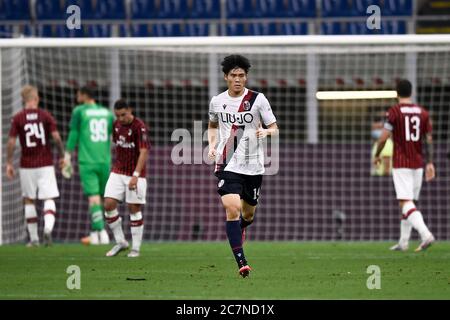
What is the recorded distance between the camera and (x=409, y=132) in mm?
14164

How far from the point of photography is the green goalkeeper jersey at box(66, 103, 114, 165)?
16016mm

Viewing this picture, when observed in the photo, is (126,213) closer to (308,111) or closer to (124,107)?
(308,111)

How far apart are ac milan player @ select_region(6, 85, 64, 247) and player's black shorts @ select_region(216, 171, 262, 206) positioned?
505cm

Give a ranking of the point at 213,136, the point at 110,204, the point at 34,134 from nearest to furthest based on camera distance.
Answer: the point at 213,136 → the point at 110,204 → the point at 34,134

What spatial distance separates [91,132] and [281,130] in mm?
4338

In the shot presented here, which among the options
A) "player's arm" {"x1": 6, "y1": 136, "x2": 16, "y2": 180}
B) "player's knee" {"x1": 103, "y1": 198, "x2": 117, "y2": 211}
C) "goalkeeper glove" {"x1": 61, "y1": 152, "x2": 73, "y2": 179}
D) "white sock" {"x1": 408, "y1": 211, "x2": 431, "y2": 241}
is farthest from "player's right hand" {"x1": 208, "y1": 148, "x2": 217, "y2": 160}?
"goalkeeper glove" {"x1": 61, "y1": 152, "x2": 73, "y2": 179}

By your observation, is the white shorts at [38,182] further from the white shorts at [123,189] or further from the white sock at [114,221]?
the white shorts at [123,189]

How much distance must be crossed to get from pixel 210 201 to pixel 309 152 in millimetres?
1786

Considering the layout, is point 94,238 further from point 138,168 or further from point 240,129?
point 240,129

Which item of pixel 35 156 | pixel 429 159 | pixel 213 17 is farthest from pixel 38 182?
pixel 213 17

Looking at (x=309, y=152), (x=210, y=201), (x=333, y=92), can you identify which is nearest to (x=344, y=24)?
(x=333, y=92)

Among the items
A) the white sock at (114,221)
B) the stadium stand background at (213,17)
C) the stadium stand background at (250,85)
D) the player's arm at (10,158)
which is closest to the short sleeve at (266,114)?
the white sock at (114,221)

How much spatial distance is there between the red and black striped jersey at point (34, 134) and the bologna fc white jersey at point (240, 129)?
5.10m

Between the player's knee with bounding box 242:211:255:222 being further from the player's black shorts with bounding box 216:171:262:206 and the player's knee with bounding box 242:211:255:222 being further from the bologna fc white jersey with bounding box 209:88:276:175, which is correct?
the bologna fc white jersey with bounding box 209:88:276:175
